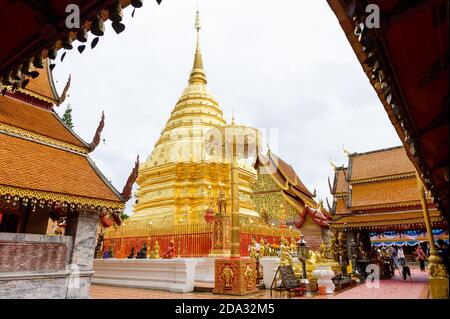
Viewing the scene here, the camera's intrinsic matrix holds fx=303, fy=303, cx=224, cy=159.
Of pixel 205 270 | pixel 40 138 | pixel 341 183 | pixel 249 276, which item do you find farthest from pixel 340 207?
pixel 40 138

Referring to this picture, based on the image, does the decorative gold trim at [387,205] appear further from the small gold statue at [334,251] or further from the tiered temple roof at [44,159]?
the tiered temple roof at [44,159]

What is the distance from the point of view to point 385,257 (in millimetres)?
15484

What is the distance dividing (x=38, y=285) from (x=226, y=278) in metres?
4.32

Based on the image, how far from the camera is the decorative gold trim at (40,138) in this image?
703 centimetres

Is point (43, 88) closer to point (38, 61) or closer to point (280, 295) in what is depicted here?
point (38, 61)

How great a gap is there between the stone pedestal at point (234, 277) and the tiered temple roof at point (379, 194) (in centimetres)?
638

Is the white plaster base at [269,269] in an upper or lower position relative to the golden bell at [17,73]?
lower

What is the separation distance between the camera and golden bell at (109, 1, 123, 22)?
8.59ft

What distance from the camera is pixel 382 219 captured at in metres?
12.3

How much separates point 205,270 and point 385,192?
856 centimetres

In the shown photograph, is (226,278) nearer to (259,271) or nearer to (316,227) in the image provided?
(259,271)

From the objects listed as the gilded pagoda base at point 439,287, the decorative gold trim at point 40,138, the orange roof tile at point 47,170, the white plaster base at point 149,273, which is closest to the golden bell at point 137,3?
the orange roof tile at point 47,170
